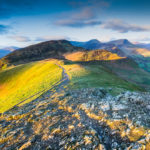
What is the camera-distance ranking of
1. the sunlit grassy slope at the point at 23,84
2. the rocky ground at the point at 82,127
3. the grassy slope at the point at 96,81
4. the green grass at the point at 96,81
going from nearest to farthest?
the rocky ground at the point at 82,127 → the green grass at the point at 96,81 → the grassy slope at the point at 96,81 → the sunlit grassy slope at the point at 23,84

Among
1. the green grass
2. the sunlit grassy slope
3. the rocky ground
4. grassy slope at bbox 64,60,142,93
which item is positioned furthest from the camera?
the sunlit grassy slope

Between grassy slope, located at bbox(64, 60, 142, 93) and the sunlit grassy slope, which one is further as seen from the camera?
the sunlit grassy slope

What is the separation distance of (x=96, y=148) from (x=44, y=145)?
16.6 feet

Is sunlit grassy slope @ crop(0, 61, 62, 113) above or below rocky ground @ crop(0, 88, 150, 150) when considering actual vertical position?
below

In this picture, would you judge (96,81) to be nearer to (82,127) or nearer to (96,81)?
(96,81)

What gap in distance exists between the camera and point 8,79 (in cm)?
7594

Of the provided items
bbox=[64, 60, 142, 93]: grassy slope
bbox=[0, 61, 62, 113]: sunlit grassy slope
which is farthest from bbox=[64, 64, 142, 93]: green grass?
bbox=[0, 61, 62, 113]: sunlit grassy slope

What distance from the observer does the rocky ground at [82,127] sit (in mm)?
9688

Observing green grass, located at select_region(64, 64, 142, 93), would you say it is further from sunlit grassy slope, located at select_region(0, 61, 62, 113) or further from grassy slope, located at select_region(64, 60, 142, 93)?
sunlit grassy slope, located at select_region(0, 61, 62, 113)

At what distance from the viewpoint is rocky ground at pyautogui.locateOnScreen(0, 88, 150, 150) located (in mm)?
9688

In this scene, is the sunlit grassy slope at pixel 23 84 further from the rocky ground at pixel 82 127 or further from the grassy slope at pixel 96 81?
the rocky ground at pixel 82 127

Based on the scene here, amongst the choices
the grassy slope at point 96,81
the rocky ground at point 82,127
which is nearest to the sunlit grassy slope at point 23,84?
the grassy slope at point 96,81

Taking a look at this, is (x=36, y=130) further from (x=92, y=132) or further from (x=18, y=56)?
(x=18, y=56)

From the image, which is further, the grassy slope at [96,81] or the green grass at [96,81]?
the grassy slope at [96,81]
